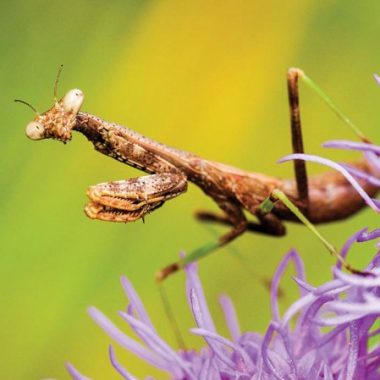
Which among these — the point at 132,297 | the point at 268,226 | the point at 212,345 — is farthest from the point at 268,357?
the point at 268,226

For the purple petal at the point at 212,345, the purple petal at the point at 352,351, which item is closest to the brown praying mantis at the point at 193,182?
the purple petal at the point at 212,345

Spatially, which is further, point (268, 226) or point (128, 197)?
point (268, 226)

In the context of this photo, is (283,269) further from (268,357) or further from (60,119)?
(60,119)

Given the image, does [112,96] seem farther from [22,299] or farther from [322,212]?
[322,212]

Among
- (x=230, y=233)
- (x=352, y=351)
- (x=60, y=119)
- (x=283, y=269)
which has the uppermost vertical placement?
(x=60, y=119)

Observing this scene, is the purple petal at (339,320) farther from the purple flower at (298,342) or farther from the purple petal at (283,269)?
the purple petal at (283,269)

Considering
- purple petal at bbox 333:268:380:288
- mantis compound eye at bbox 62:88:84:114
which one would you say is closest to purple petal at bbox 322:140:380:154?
purple petal at bbox 333:268:380:288
